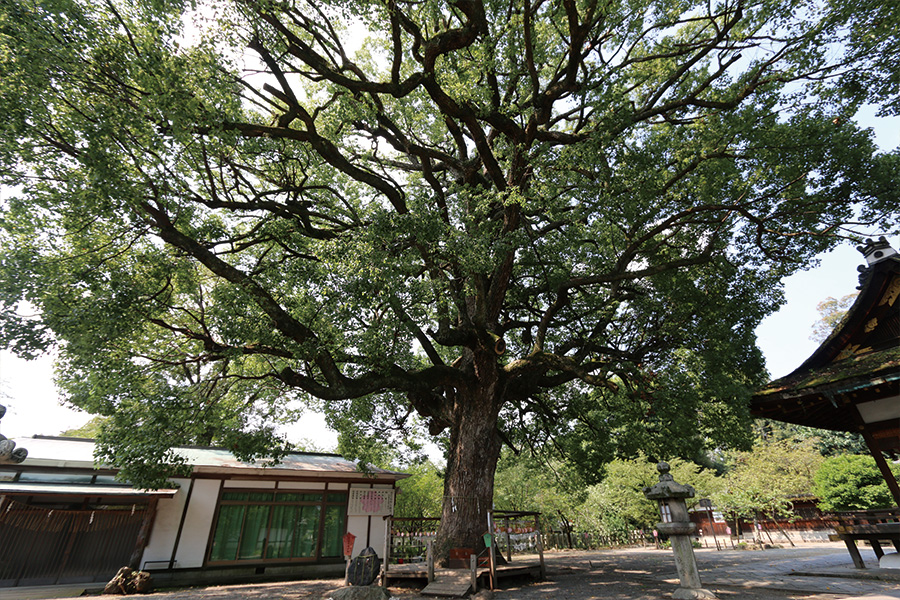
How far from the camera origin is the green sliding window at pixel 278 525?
36.3 feet

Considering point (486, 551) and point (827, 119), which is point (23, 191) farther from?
point (827, 119)

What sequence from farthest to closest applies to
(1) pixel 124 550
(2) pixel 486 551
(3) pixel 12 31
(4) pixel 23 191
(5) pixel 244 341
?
(1) pixel 124 550
(2) pixel 486 551
(5) pixel 244 341
(4) pixel 23 191
(3) pixel 12 31

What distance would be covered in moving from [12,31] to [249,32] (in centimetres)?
286

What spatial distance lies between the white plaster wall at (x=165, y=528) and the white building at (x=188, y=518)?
0.02m

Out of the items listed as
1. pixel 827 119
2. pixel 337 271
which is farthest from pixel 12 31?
pixel 827 119

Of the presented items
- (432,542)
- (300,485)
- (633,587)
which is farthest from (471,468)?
(300,485)

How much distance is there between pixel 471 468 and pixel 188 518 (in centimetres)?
780

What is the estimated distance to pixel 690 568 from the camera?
622 cm

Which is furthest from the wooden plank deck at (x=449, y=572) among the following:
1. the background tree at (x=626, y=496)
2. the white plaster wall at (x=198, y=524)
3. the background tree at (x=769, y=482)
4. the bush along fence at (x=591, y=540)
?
the background tree at (x=769, y=482)

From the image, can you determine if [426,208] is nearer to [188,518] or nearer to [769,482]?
[188,518]

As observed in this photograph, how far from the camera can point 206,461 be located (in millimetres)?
11500

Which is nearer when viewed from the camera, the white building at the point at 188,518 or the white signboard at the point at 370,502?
the white building at the point at 188,518

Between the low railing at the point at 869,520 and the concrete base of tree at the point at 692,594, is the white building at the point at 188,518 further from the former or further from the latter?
the low railing at the point at 869,520

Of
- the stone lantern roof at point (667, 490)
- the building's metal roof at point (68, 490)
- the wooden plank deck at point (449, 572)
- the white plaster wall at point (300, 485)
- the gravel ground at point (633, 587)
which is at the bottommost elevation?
the gravel ground at point (633, 587)
